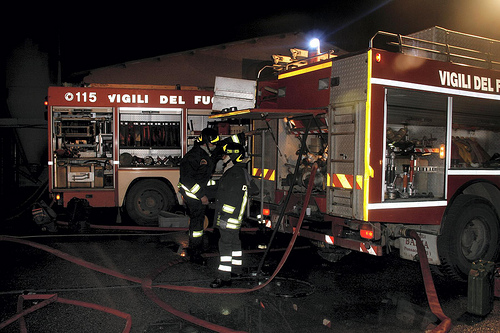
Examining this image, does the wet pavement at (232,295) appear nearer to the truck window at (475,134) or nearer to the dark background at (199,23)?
the truck window at (475,134)

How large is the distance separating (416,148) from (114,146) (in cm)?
598

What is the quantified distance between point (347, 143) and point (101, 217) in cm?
718

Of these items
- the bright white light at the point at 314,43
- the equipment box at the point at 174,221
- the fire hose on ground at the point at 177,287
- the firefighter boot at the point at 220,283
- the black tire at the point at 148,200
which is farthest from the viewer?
the black tire at the point at 148,200

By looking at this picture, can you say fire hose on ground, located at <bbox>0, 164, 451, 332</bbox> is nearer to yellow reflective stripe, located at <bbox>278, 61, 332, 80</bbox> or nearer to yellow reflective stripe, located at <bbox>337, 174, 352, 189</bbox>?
yellow reflective stripe, located at <bbox>337, 174, 352, 189</bbox>

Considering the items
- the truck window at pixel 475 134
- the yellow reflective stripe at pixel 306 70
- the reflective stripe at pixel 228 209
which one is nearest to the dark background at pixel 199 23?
the yellow reflective stripe at pixel 306 70

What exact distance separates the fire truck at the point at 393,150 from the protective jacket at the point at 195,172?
2.29ft

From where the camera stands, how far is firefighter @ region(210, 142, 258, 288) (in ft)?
17.5

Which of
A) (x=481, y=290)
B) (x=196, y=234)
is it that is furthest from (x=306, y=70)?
(x=481, y=290)

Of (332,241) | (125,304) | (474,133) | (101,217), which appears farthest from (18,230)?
(474,133)

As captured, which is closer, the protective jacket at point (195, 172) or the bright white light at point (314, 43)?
the protective jacket at point (195, 172)

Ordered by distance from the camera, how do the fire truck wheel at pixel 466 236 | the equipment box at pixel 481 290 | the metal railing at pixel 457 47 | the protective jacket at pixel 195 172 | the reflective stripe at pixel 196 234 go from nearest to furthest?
the equipment box at pixel 481 290 → the fire truck wheel at pixel 466 236 → the metal railing at pixel 457 47 → the protective jacket at pixel 195 172 → the reflective stripe at pixel 196 234

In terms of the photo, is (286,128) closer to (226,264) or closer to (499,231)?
(226,264)

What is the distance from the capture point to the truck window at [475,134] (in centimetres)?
575

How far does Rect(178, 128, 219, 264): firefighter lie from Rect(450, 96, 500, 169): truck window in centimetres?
333
